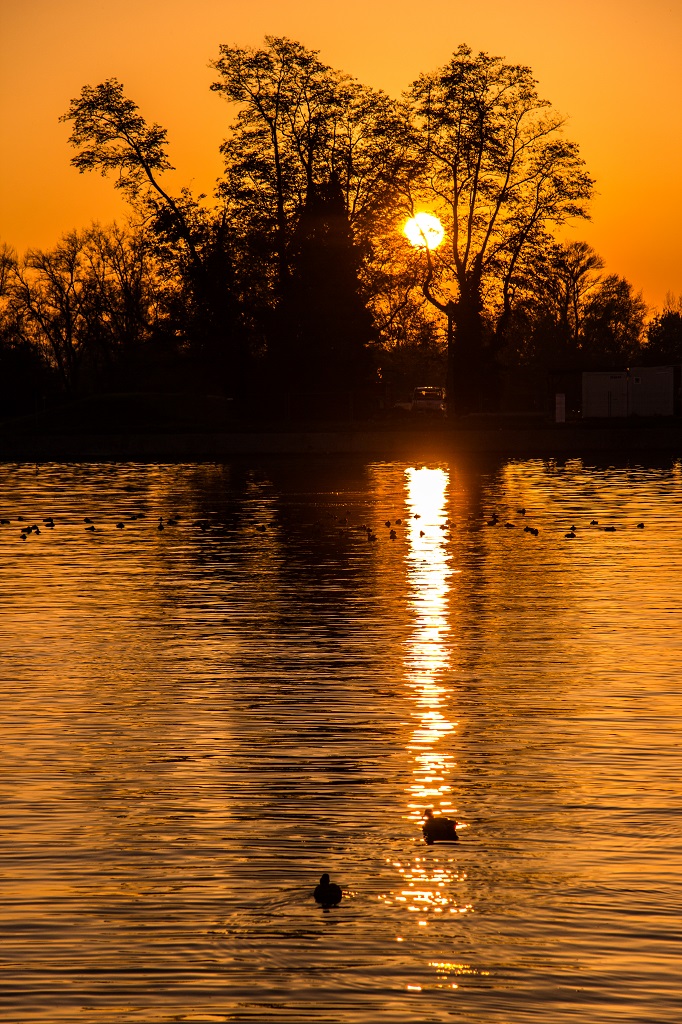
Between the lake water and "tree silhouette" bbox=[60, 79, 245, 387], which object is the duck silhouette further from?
"tree silhouette" bbox=[60, 79, 245, 387]

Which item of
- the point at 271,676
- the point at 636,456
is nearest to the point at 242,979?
the point at 271,676

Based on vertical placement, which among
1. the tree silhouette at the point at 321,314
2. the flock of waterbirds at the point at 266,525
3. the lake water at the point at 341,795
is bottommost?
the flock of waterbirds at the point at 266,525

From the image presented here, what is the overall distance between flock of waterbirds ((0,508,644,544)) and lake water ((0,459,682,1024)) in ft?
23.7

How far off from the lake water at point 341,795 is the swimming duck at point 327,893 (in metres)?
0.09

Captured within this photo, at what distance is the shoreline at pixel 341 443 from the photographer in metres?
69.1

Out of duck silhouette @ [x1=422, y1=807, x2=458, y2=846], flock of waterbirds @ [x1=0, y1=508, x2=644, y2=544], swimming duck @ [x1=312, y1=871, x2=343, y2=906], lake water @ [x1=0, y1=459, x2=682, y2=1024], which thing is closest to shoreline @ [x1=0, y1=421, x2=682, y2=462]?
flock of waterbirds @ [x1=0, y1=508, x2=644, y2=544]

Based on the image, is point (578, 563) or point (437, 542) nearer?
point (578, 563)

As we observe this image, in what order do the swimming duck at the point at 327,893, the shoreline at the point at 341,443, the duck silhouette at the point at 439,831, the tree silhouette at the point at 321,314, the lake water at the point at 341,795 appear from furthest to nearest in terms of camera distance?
the tree silhouette at the point at 321,314 < the shoreline at the point at 341,443 < the duck silhouette at the point at 439,831 < the swimming duck at the point at 327,893 < the lake water at the point at 341,795

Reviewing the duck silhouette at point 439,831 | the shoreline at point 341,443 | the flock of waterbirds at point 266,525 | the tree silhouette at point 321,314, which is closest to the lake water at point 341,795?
the duck silhouette at point 439,831

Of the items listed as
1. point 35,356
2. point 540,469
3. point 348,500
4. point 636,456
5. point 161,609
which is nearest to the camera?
point 161,609

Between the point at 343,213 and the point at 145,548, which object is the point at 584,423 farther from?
the point at 145,548

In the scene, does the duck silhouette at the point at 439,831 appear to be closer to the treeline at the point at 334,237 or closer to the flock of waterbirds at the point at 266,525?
the flock of waterbirds at the point at 266,525

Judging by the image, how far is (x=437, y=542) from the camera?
2806 cm

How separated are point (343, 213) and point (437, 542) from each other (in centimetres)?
5315
